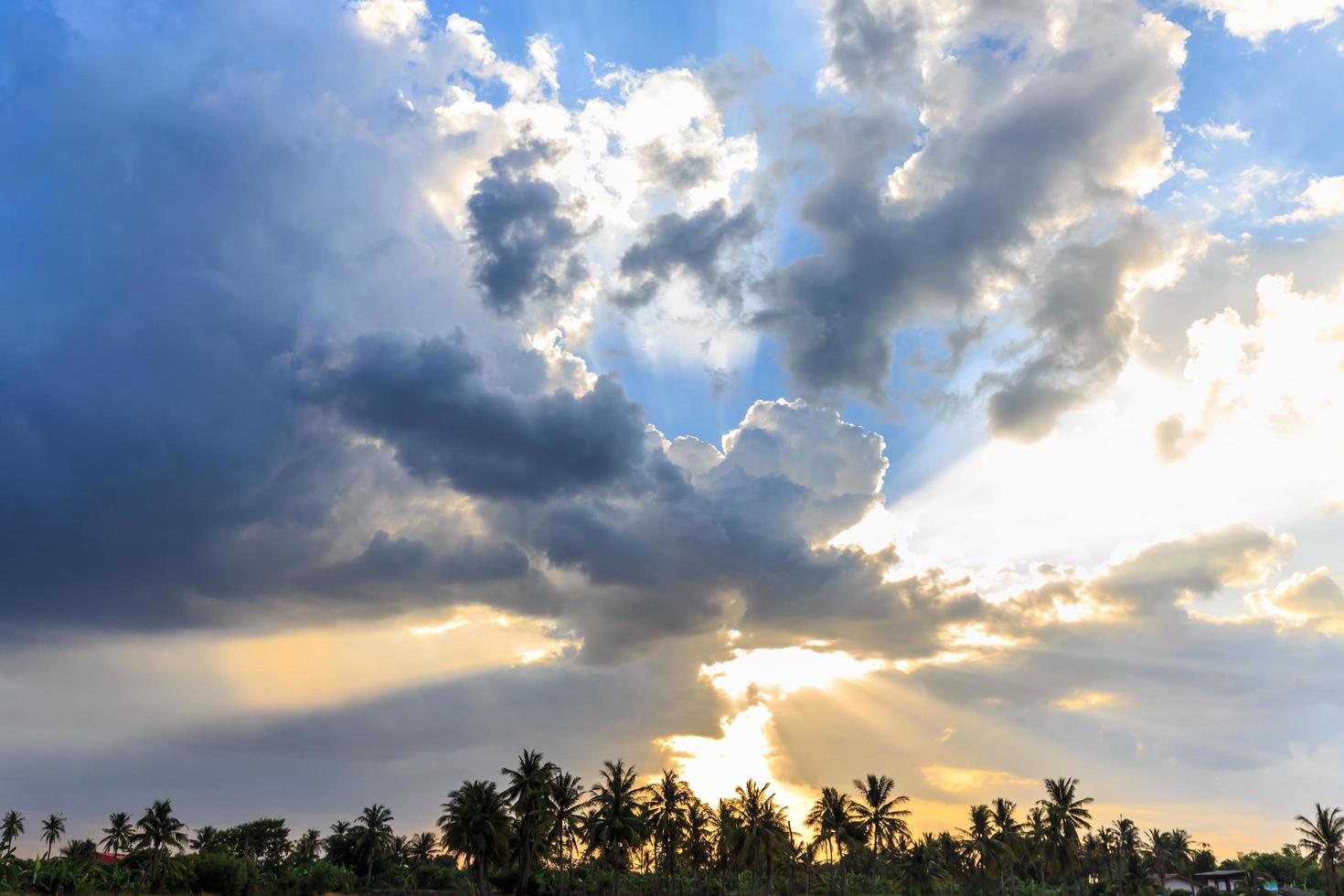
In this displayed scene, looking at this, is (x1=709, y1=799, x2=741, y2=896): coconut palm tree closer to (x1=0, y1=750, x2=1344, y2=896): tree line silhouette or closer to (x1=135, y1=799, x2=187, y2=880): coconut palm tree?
(x1=0, y1=750, x2=1344, y2=896): tree line silhouette

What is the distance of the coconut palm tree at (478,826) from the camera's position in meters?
105

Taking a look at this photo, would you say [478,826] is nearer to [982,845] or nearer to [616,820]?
[616,820]

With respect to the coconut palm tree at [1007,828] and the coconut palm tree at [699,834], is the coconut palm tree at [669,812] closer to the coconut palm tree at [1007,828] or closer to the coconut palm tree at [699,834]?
the coconut palm tree at [699,834]

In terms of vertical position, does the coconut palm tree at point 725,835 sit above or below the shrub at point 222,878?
above

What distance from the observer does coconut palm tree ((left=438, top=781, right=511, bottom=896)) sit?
105312mm

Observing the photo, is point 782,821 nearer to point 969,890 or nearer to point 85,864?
point 969,890

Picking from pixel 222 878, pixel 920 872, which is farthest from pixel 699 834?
pixel 222 878

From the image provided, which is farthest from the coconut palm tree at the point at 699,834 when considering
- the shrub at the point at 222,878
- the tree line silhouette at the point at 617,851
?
the shrub at the point at 222,878

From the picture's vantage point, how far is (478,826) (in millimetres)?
105812

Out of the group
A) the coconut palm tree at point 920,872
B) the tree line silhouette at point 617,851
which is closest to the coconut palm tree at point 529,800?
the tree line silhouette at point 617,851

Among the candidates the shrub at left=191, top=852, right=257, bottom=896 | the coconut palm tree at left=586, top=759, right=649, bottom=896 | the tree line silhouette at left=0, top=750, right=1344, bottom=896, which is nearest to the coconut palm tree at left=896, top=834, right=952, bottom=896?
the tree line silhouette at left=0, top=750, right=1344, bottom=896

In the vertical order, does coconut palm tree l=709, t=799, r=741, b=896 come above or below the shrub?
above

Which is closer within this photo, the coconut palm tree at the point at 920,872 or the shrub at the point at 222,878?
the shrub at the point at 222,878

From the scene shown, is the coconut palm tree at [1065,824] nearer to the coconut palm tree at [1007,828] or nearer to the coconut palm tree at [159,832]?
the coconut palm tree at [1007,828]
